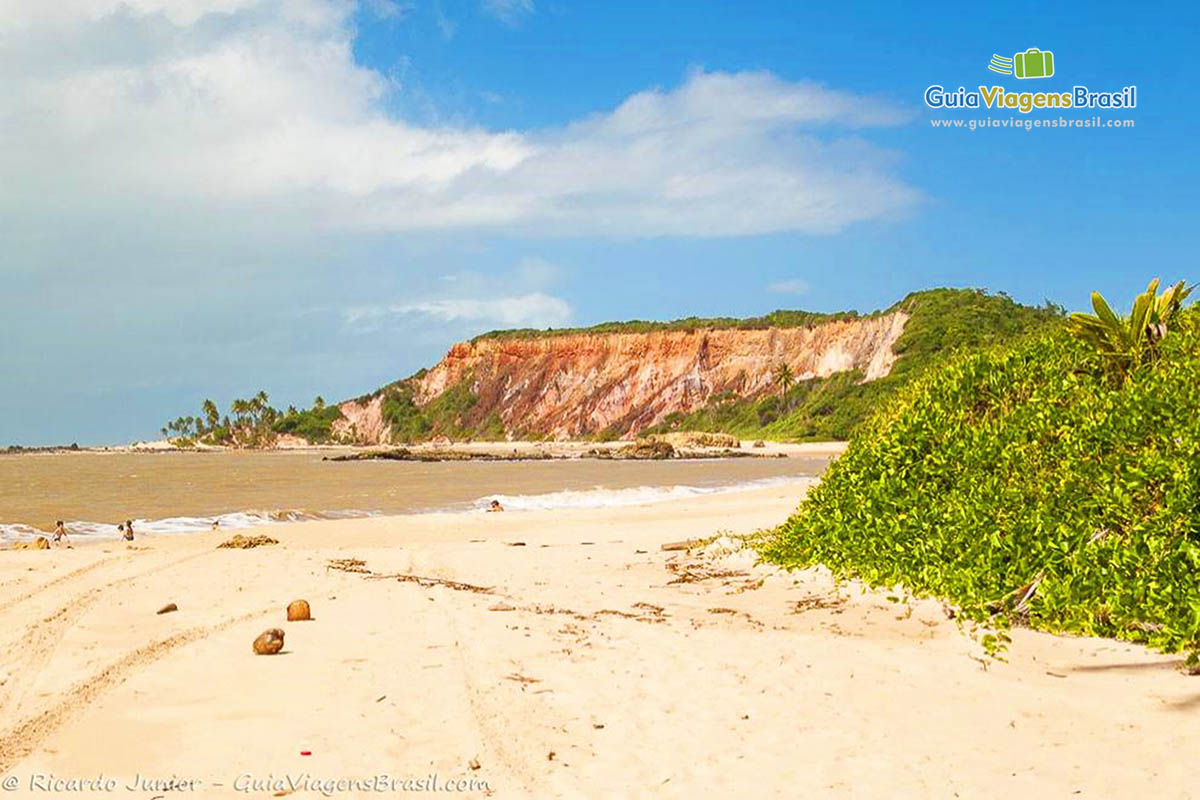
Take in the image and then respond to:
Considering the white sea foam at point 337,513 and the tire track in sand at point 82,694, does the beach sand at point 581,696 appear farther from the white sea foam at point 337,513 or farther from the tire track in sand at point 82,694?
the white sea foam at point 337,513

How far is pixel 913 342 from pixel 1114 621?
82.1 metres

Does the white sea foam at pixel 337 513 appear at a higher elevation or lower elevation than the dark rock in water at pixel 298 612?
lower

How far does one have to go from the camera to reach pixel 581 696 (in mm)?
6258

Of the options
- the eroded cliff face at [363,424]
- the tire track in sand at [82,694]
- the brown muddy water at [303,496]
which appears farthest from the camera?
the eroded cliff face at [363,424]

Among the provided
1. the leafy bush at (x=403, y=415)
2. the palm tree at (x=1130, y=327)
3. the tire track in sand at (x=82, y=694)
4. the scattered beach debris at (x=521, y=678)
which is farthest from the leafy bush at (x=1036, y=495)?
the leafy bush at (x=403, y=415)

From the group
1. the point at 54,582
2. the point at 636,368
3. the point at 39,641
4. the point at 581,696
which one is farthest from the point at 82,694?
the point at 636,368

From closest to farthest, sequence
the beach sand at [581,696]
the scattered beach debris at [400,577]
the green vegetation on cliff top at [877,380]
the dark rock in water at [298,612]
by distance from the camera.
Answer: the beach sand at [581,696] < the dark rock in water at [298,612] < the scattered beach debris at [400,577] < the green vegetation on cliff top at [877,380]

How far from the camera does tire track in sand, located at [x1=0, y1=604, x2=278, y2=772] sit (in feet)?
17.4

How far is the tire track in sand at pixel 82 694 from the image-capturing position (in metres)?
5.30

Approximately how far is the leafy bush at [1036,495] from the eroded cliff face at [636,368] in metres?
83.4

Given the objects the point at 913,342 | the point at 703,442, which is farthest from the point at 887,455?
the point at 913,342

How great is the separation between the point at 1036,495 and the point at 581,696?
16.1 feet

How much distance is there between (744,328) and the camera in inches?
4353

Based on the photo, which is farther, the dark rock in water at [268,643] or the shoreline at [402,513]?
Result: the shoreline at [402,513]
